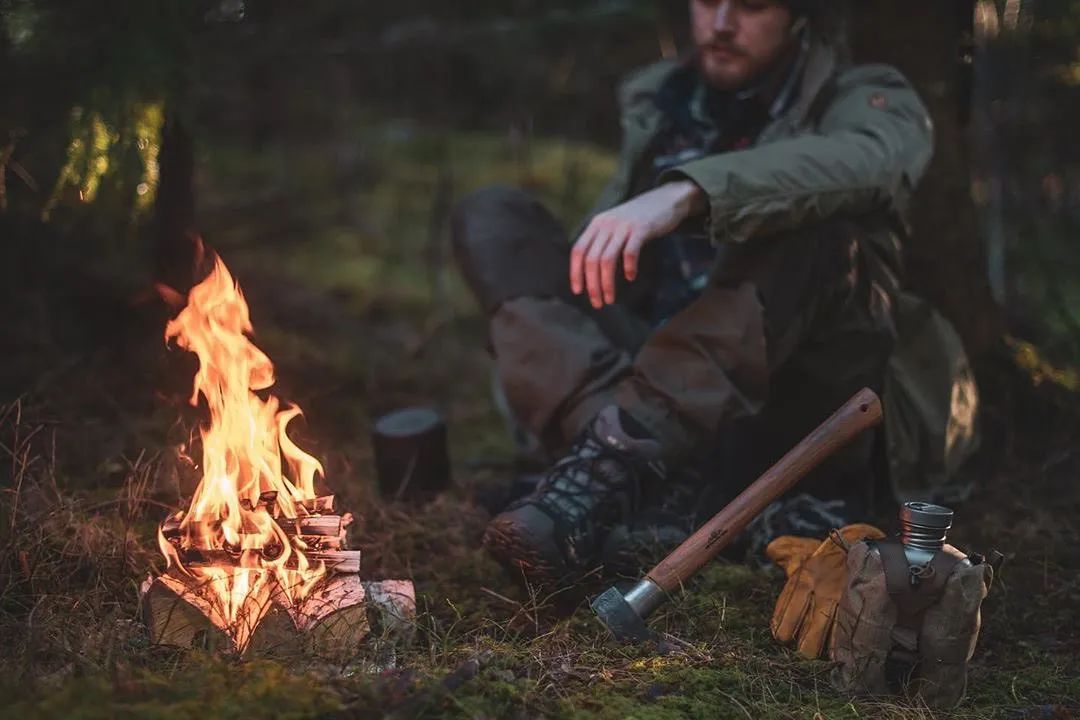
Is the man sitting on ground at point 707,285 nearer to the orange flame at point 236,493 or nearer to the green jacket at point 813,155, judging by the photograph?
the green jacket at point 813,155

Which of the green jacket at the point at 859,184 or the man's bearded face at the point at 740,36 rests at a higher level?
the man's bearded face at the point at 740,36

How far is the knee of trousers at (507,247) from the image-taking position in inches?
152

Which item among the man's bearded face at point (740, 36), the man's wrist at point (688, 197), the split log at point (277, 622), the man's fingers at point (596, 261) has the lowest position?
the split log at point (277, 622)

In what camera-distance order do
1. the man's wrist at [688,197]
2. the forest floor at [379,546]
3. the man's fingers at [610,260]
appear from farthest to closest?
the man's wrist at [688,197]
the man's fingers at [610,260]
the forest floor at [379,546]

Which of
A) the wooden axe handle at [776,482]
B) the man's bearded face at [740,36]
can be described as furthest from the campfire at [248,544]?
the man's bearded face at [740,36]

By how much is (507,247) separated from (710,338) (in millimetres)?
970

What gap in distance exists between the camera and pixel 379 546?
11.4 ft

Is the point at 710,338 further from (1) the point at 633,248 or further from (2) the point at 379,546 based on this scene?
(2) the point at 379,546

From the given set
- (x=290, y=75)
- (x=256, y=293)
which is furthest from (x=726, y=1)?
(x=290, y=75)

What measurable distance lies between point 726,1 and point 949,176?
51.4 inches

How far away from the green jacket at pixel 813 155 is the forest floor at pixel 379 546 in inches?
41.8

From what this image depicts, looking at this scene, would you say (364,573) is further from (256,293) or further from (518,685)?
(256,293)

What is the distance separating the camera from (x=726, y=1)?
12.8 feet

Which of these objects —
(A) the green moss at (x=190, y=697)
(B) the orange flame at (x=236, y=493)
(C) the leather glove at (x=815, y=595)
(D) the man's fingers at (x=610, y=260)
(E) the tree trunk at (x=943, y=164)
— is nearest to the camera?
(A) the green moss at (x=190, y=697)
